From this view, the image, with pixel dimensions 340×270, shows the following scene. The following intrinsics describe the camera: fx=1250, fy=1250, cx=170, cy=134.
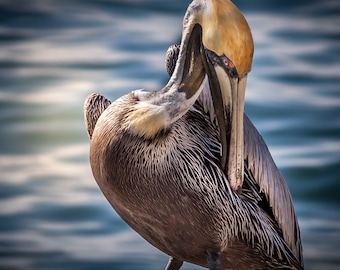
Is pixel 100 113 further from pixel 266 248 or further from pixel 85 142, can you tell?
pixel 85 142

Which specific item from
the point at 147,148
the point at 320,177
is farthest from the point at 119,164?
the point at 320,177

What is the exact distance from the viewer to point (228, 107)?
5285mm

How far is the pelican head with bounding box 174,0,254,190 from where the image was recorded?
511 centimetres

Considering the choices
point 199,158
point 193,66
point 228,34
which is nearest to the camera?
point 228,34

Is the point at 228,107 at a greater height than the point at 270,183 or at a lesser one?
greater

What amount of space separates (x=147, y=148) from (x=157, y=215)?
0.31 meters

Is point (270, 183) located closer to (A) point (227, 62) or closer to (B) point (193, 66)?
(B) point (193, 66)

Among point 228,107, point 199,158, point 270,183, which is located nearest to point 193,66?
point 228,107

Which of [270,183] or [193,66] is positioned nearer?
[193,66]

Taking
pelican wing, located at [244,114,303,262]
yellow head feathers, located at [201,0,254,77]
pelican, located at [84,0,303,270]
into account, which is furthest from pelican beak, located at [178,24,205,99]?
pelican wing, located at [244,114,303,262]

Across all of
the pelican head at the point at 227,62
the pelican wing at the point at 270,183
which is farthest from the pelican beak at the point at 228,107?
the pelican wing at the point at 270,183

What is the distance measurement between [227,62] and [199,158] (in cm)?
64

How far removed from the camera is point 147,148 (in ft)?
18.0

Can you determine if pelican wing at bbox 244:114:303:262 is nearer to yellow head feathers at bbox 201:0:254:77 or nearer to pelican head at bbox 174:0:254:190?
pelican head at bbox 174:0:254:190
